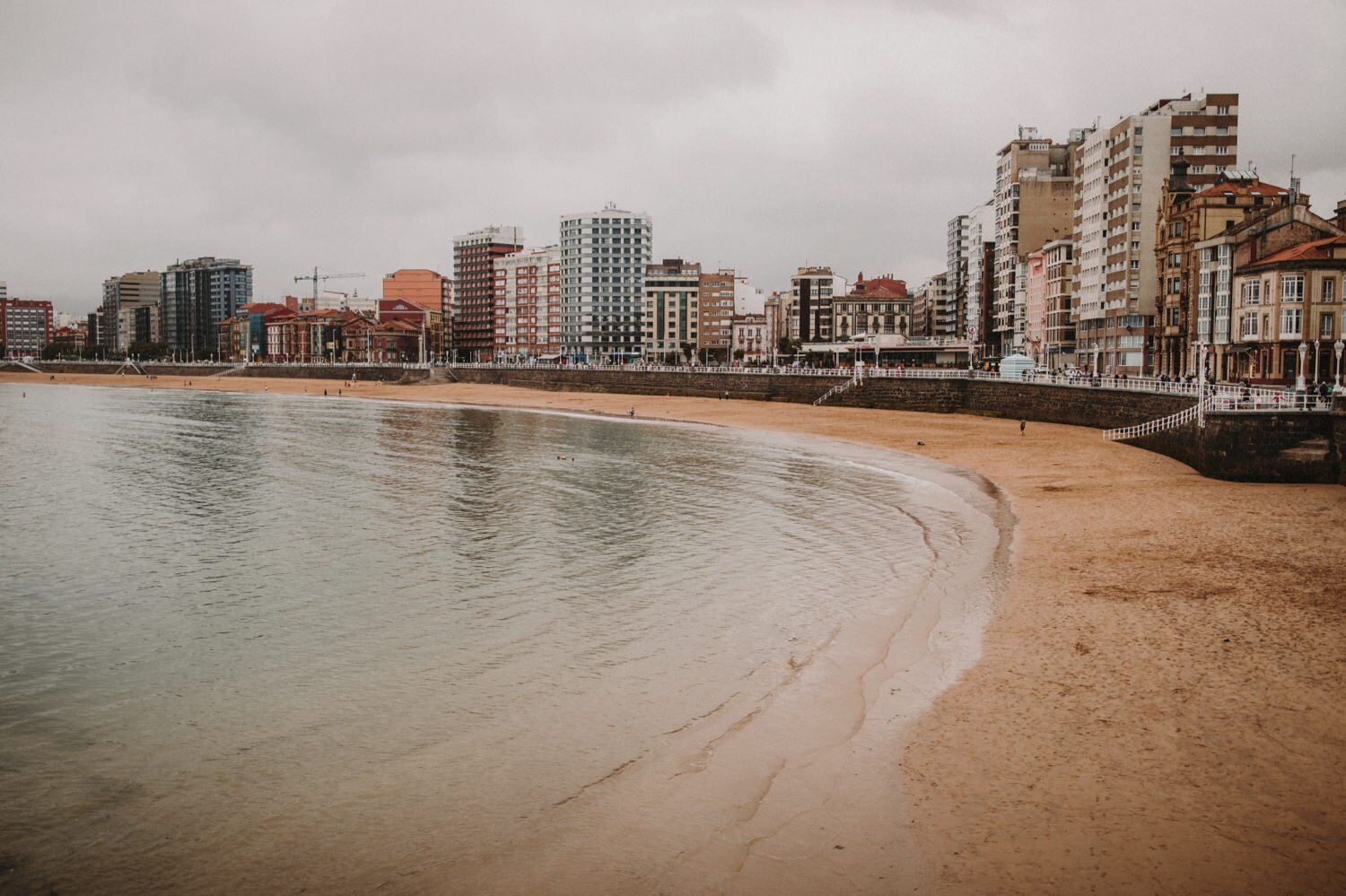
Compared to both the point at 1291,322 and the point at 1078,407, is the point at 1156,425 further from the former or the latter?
the point at 1291,322

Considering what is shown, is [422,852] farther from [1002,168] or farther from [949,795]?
[1002,168]

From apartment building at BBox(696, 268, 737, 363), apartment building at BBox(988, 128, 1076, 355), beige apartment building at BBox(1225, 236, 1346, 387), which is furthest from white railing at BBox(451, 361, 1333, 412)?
apartment building at BBox(696, 268, 737, 363)

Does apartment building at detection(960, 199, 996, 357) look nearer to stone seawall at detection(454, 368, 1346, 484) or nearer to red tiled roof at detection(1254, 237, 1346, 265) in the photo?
stone seawall at detection(454, 368, 1346, 484)

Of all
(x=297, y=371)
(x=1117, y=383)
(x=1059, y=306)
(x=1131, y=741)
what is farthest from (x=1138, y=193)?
(x=297, y=371)

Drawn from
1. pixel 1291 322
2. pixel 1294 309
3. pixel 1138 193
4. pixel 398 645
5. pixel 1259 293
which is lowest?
pixel 398 645

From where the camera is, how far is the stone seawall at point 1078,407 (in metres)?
35.7

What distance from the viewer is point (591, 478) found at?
41531 mm

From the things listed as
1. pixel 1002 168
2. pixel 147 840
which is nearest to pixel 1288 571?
pixel 147 840

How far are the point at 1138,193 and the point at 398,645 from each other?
104m

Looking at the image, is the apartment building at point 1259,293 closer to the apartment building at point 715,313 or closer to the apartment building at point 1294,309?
the apartment building at point 1294,309

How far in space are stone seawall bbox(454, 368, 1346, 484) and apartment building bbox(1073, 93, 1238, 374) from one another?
107 ft

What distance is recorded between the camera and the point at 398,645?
17594 millimetres

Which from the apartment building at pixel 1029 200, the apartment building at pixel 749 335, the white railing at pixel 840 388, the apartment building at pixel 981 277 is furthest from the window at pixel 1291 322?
the apartment building at pixel 749 335

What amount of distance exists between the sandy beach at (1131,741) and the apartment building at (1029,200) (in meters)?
120
